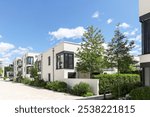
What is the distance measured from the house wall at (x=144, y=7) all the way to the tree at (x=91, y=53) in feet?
32.0

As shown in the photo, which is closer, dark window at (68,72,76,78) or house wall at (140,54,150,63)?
house wall at (140,54,150,63)

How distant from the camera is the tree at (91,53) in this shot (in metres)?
23.4

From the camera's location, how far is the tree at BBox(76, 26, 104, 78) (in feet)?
76.7

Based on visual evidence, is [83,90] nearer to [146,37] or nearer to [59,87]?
[59,87]

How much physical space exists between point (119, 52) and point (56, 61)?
14.5 meters

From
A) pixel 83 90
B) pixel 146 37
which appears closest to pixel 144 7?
pixel 146 37

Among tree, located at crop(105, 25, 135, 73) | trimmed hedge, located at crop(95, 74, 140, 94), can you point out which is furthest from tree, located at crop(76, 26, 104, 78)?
tree, located at crop(105, 25, 135, 73)

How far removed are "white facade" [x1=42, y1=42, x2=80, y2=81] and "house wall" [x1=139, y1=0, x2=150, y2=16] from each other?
1484cm

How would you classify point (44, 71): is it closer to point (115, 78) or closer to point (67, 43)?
point (67, 43)

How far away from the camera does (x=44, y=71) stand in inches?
1430

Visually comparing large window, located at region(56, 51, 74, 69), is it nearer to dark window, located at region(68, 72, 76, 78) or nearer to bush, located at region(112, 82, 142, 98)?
dark window, located at region(68, 72, 76, 78)

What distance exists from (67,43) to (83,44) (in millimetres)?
3935

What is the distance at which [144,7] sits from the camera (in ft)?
46.1

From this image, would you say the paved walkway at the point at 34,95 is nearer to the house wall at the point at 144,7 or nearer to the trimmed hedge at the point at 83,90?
the trimmed hedge at the point at 83,90
